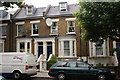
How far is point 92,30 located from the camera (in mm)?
12539

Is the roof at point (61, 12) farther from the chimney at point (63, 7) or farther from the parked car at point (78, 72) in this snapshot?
the parked car at point (78, 72)

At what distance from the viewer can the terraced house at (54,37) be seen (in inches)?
714

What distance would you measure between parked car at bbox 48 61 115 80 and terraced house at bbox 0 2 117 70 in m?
5.23

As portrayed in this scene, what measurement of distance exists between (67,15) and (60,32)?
2131 mm

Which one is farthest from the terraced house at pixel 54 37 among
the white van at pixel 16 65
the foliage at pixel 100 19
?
the foliage at pixel 100 19

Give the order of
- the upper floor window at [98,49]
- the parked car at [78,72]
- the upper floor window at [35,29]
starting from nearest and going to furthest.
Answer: the parked car at [78,72]
the upper floor window at [98,49]
the upper floor window at [35,29]

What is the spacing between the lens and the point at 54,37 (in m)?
19.3

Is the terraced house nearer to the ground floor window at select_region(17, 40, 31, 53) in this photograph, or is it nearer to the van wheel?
the ground floor window at select_region(17, 40, 31, 53)

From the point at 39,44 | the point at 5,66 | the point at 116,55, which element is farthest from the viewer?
the point at 39,44

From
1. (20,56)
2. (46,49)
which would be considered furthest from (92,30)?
(46,49)

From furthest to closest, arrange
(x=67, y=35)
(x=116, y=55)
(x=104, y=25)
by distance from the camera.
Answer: (x=67, y=35) < (x=116, y=55) < (x=104, y=25)

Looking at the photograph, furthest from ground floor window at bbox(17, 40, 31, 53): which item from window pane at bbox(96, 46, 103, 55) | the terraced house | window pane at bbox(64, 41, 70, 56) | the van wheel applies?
window pane at bbox(96, 46, 103, 55)

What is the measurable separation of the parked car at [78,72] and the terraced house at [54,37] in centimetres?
523

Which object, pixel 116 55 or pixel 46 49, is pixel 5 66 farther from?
pixel 116 55
